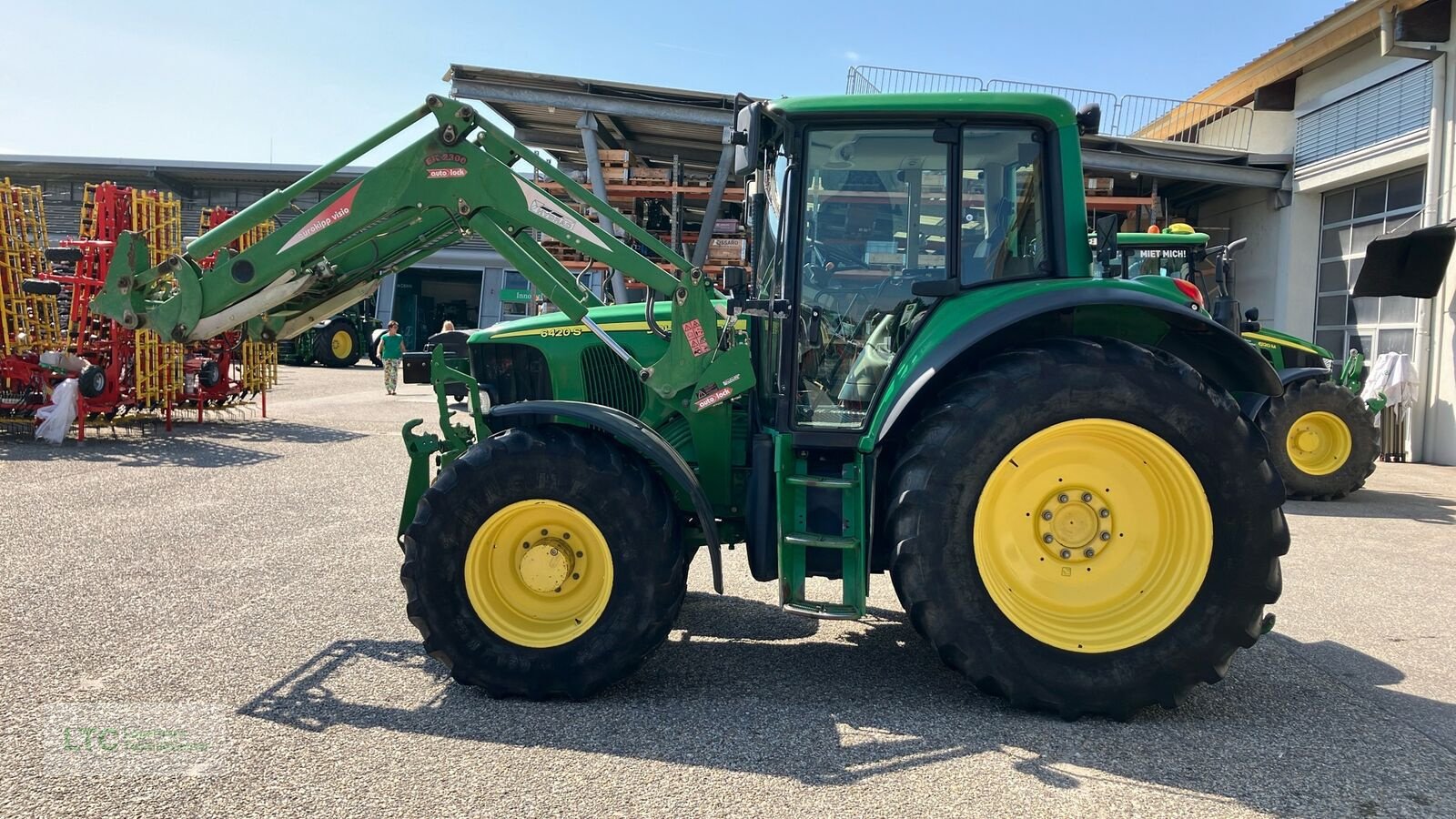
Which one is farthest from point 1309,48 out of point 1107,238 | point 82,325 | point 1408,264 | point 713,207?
point 82,325

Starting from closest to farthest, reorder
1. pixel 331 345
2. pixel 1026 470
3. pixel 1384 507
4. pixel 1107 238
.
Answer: pixel 1026 470
pixel 1107 238
pixel 1384 507
pixel 331 345

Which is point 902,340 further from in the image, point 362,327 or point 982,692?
point 362,327

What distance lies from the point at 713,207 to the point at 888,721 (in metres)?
10.4

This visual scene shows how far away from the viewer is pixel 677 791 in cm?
283

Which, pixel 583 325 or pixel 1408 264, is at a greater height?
pixel 1408 264

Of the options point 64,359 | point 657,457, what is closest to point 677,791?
point 657,457

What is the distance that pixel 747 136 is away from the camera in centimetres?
368

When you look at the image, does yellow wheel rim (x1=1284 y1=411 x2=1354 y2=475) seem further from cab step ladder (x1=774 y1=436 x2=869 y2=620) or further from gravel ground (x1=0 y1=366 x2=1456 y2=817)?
cab step ladder (x1=774 y1=436 x2=869 y2=620)

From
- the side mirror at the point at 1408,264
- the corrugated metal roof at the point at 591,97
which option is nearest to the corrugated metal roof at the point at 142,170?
the corrugated metal roof at the point at 591,97

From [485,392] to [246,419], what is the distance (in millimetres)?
10063

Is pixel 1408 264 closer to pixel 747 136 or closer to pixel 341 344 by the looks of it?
pixel 747 136

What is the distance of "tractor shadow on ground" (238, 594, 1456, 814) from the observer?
9.87 ft

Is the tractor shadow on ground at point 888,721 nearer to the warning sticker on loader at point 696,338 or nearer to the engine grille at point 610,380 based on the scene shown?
the engine grille at point 610,380

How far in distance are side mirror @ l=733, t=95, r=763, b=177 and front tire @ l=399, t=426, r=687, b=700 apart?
1.27 metres
